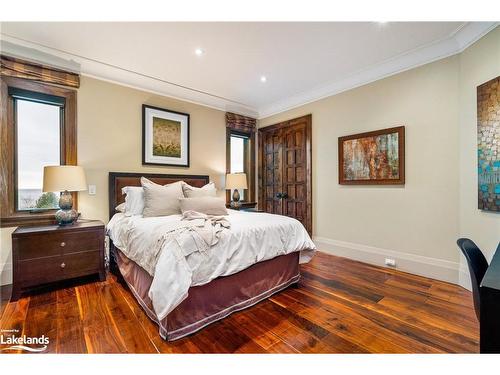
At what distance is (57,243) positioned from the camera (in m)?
2.43

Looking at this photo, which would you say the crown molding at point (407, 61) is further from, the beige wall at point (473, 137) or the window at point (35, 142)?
the window at point (35, 142)

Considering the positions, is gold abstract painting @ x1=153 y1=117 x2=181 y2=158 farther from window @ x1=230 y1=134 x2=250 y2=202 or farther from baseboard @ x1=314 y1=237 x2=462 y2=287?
baseboard @ x1=314 y1=237 x2=462 y2=287

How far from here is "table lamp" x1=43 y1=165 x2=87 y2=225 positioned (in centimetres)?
251

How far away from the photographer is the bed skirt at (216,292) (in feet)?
5.51

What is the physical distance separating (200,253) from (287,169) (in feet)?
10.2

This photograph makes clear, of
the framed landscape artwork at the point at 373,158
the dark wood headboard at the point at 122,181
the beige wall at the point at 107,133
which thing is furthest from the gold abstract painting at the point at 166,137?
the framed landscape artwork at the point at 373,158

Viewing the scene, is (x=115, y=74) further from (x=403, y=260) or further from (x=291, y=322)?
(x=403, y=260)

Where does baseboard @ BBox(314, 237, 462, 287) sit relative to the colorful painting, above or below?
below

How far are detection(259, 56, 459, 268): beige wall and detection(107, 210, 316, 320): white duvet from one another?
127 centimetres

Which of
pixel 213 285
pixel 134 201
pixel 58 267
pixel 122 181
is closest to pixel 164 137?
pixel 122 181

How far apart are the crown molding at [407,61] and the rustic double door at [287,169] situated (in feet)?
1.37

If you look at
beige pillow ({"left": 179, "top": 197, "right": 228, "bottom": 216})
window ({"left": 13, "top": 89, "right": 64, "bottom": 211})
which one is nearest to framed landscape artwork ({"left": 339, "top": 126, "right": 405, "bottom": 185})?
beige pillow ({"left": 179, "top": 197, "right": 228, "bottom": 216})

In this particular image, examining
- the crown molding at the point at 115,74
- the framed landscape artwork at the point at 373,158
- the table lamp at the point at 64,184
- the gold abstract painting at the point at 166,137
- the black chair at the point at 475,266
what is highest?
the crown molding at the point at 115,74
